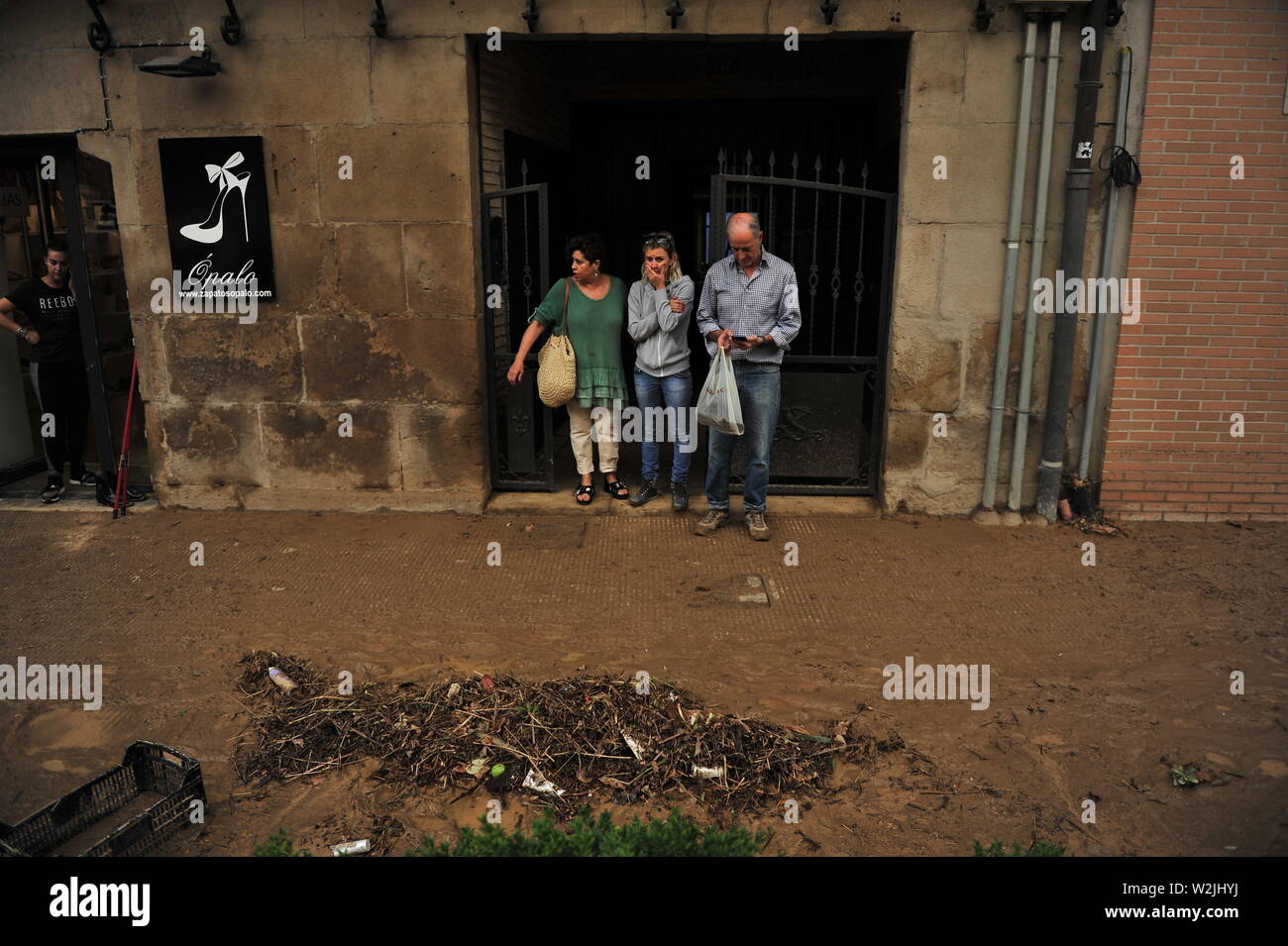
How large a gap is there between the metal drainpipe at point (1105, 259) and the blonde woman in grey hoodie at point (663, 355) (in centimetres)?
284

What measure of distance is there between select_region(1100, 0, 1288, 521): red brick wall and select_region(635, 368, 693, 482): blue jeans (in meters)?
3.01

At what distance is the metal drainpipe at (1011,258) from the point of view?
671cm

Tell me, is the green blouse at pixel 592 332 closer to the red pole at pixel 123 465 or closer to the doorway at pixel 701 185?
the doorway at pixel 701 185

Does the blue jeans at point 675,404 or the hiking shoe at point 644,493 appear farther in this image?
the hiking shoe at point 644,493

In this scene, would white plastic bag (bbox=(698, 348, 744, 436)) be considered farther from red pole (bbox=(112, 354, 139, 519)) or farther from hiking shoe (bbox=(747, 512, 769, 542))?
red pole (bbox=(112, 354, 139, 519))

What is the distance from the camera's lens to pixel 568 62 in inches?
407

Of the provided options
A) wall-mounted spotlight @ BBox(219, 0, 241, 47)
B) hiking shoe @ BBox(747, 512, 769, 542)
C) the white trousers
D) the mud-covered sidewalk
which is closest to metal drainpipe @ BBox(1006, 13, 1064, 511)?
the mud-covered sidewalk

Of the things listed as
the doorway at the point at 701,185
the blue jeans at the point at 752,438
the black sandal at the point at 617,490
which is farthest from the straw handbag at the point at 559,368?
the blue jeans at the point at 752,438

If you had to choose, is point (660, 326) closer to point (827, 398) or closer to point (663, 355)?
point (663, 355)

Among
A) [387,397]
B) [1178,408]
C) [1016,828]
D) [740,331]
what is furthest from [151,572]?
[1178,408]

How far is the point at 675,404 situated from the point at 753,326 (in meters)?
0.93

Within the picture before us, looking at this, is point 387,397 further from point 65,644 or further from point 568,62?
point 568,62

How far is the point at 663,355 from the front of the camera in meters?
7.27

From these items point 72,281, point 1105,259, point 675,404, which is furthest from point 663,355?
point 72,281
